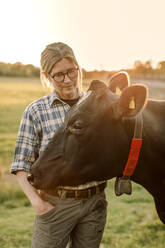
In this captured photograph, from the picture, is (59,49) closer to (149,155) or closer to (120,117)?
(120,117)

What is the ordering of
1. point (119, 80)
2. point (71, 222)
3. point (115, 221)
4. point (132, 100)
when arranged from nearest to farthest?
point (132, 100) → point (71, 222) → point (119, 80) → point (115, 221)

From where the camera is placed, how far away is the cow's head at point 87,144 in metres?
2.85

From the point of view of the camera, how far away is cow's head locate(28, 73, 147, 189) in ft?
9.36

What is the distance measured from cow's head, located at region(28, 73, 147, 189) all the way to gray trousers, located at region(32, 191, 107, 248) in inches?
13.5

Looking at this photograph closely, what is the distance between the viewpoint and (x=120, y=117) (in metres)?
2.85

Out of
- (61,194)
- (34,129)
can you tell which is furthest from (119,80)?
(61,194)

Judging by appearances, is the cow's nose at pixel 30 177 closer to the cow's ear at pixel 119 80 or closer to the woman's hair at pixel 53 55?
the woman's hair at pixel 53 55

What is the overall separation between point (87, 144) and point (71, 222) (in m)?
0.86

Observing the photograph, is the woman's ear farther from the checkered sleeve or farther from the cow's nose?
the cow's nose

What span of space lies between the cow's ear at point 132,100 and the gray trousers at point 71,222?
3.26 ft

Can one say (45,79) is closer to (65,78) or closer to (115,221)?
(65,78)

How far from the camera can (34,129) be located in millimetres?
3123

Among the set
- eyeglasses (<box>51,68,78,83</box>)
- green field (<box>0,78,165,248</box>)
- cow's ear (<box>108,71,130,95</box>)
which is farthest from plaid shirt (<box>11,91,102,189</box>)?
green field (<box>0,78,165,248</box>)

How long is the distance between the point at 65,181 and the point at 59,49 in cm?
116
